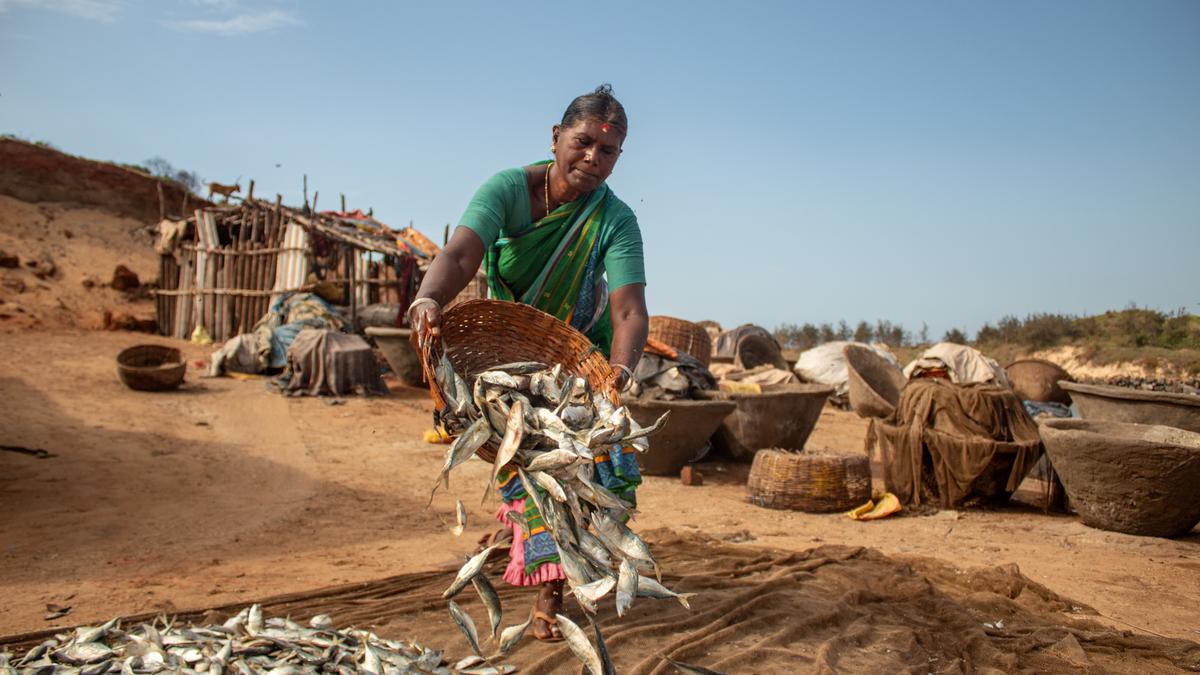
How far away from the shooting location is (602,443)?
219 cm

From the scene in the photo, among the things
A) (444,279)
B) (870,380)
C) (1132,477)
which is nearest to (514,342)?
(444,279)

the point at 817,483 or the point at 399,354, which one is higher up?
the point at 399,354

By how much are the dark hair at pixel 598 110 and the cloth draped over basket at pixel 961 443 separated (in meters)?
3.53

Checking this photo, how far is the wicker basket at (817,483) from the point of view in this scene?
17.5ft

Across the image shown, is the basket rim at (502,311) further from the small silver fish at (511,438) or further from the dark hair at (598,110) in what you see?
the dark hair at (598,110)

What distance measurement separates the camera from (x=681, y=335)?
A: 8633mm

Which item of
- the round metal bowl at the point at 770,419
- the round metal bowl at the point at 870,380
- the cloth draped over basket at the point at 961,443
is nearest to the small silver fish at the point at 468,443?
the cloth draped over basket at the point at 961,443

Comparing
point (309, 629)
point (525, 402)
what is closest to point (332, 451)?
→ point (309, 629)

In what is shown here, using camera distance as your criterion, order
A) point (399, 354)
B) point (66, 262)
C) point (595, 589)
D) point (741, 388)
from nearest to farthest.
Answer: point (595, 589) → point (741, 388) → point (399, 354) → point (66, 262)

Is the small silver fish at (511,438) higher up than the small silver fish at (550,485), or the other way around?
the small silver fish at (511,438)

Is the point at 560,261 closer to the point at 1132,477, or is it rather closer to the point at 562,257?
the point at 562,257

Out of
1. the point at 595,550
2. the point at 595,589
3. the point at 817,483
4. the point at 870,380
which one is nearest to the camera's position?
the point at 595,589

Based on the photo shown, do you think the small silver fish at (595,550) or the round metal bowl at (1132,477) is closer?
the small silver fish at (595,550)

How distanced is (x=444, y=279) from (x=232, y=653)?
128 centimetres
